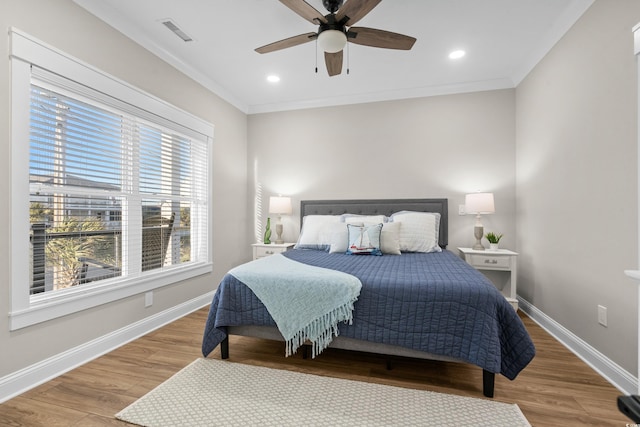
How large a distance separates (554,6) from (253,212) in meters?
3.84

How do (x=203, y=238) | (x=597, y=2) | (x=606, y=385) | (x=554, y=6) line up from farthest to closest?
(x=203, y=238) < (x=554, y=6) < (x=597, y=2) < (x=606, y=385)

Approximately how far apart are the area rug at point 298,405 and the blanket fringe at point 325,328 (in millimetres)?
236

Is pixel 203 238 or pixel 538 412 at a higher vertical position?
pixel 203 238

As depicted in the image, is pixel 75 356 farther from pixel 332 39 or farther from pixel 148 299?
pixel 332 39

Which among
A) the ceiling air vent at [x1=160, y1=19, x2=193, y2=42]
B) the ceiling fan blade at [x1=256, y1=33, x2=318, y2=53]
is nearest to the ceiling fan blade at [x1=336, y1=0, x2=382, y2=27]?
the ceiling fan blade at [x1=256, y1=33, x2=318, y2=53]

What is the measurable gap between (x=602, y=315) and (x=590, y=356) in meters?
0.33

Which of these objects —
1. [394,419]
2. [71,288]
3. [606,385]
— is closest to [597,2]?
[606,385]

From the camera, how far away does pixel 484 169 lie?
3.70m

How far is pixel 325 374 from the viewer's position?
6.68 ft

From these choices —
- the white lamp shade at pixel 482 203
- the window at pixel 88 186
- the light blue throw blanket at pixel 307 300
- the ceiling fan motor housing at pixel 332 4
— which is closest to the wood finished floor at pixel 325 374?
the light blue throw blanket at pixel 307 300


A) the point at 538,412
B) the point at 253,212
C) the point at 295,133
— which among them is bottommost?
the point at 538,412

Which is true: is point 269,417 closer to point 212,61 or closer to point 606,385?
point 606,385

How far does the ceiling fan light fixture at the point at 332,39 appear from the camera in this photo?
1979mm

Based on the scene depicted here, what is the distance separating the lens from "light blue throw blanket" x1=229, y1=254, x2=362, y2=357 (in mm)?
1931
